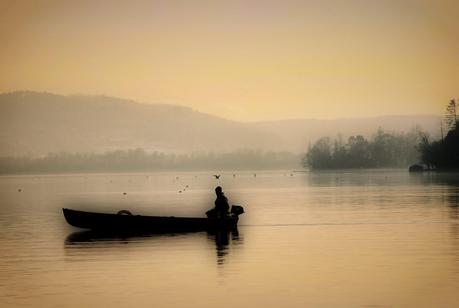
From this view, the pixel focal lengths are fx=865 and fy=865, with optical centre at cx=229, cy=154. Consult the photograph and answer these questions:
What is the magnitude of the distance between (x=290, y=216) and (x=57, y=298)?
155 feet

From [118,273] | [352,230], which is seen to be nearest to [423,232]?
[352,230]

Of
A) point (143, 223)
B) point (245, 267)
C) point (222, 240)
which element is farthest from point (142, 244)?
point (245, 267)

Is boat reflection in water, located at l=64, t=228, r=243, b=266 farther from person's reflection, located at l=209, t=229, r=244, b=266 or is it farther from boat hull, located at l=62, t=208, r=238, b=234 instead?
boat hull, located at l=62, t=208, r=238, b=234

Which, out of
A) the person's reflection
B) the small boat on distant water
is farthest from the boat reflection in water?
the small boat on distant water

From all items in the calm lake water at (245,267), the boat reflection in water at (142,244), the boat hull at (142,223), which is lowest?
the calm lake water at (245,267)

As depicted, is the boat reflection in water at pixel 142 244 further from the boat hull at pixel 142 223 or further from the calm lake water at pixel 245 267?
the boat hull at pixel 142 223

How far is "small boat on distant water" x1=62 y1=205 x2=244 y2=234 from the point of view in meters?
55.0

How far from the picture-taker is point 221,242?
162ft

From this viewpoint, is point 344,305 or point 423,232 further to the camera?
point 423,232

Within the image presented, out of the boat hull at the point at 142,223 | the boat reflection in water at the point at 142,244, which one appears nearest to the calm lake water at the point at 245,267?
the boat reflection in water at the point at 142,244

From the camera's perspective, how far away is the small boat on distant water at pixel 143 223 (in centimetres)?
5497

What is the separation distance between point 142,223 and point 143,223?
0.06m

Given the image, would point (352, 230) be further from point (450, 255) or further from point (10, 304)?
point (10, 304)

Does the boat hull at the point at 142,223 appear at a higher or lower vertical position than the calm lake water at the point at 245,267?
higher
